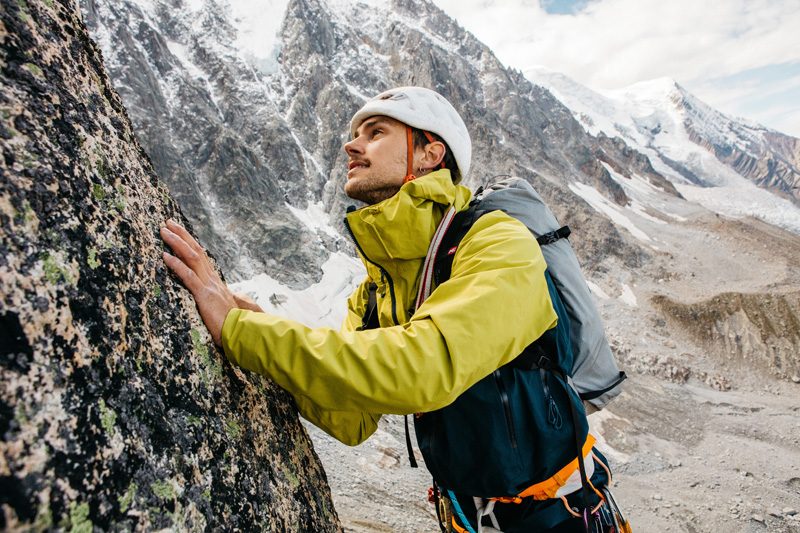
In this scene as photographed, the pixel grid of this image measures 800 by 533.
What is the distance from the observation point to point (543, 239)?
7.45 ft

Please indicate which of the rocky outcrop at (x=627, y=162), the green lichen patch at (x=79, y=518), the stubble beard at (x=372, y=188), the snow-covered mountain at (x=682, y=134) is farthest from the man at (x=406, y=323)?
the snow-covered mountain at (x=682, y=134)

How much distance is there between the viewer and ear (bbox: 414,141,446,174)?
2797mm

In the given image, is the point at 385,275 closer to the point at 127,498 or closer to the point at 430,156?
the point at 430,156

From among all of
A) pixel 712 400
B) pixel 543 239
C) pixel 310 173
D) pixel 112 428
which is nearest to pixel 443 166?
pixel 543 239

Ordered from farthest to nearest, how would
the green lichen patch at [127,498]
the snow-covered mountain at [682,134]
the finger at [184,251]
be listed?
the snow-covered mountain at [682,134] → the finger at [184,251] → the green lichen patch at [127,498]

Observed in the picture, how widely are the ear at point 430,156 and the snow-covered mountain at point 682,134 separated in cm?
14630

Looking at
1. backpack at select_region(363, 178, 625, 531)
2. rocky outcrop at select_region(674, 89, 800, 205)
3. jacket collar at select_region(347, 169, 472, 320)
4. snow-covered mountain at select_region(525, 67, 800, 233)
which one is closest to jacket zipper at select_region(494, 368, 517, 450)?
backpack at select_region(363, 178, 625, 531)

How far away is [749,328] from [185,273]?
1840 inches

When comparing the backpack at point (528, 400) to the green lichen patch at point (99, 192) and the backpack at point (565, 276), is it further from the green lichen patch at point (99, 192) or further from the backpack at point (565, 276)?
the green lichen patch at point (99, 192)

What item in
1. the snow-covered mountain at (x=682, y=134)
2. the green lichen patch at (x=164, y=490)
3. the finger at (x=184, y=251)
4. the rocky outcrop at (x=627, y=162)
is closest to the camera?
the green lichen patch at (x=164, y=490)

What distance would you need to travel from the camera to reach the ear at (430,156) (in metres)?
2.80

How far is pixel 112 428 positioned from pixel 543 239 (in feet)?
6.89

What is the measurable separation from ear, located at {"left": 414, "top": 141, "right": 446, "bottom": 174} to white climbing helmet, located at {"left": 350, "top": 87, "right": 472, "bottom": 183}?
0.28 feet

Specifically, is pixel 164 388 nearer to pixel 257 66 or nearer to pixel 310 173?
pixel 310 173
